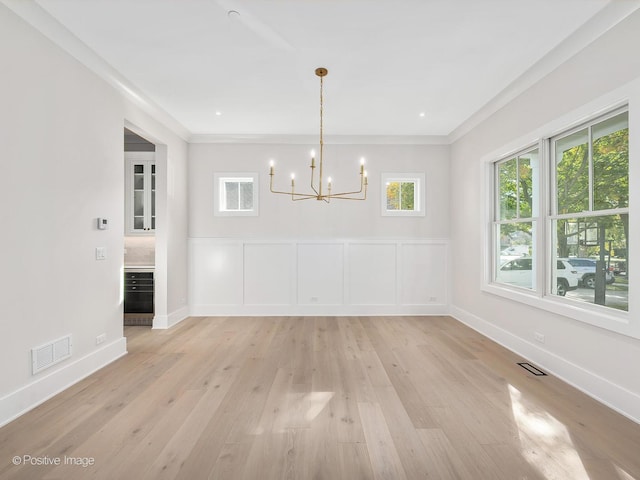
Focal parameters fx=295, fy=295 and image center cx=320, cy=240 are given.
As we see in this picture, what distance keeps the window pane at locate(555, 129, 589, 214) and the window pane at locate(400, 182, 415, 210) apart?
2286 mm

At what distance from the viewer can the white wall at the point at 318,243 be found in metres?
4.93

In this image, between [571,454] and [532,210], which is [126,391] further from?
[532,210]

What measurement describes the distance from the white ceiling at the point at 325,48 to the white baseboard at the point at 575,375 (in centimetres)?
272

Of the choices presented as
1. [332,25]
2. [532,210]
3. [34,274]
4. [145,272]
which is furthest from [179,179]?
[532,210]

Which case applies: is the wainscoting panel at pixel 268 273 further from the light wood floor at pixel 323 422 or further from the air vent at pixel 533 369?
the air vent at pixel 533 369

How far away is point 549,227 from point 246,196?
417 cm

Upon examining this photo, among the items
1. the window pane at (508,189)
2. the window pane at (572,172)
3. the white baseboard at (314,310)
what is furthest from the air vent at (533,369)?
the white baseboard at (314,310)

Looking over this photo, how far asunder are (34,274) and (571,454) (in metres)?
3.79

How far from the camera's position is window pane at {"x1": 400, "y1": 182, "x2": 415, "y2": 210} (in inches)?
199

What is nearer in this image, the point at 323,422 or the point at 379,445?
the point at 379,445

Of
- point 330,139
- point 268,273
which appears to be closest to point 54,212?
point 268,273

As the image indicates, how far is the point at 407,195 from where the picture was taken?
506cm

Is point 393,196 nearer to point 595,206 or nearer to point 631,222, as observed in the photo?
point 595,206

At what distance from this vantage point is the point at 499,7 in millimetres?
2180
